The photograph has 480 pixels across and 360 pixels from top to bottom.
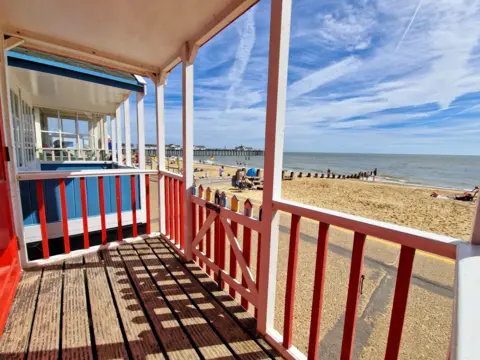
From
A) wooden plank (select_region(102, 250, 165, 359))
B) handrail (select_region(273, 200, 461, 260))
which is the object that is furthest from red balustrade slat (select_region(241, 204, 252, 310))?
wooden plank (select_region(102, 250, 165, 359))

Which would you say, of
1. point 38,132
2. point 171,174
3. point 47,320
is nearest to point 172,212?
point 171,174

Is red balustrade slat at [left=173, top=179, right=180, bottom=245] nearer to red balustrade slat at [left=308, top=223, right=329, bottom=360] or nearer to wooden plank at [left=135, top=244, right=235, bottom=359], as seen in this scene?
wooden plank at [left=135, top=244, right=235, bottom=359]

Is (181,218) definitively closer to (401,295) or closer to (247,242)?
(247,242)

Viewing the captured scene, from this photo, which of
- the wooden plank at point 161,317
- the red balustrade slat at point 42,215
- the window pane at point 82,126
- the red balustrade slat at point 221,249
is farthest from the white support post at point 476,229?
the window pane at point 82,126

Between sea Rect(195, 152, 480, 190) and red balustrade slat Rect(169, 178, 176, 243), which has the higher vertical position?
red balustrade slat Rect(169, 178, 176, 243)

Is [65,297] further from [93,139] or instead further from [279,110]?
[93,139]

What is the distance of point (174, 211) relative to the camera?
2.86 meters

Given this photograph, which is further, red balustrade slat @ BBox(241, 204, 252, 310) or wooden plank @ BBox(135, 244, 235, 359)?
red balustrade slat @ BBox(241, 204, 252, 310)

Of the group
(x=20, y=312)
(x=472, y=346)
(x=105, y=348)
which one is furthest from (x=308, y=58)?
(x=20, y=312)

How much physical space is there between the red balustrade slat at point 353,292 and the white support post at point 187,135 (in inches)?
68.0

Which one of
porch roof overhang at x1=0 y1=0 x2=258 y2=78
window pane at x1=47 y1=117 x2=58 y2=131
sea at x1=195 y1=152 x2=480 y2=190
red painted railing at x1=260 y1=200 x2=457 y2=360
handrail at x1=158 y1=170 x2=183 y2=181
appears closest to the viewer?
red painted railing at x1=260 y1=200 x2=457 y2=360

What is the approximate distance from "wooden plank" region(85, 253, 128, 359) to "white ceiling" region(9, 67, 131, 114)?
126 inches

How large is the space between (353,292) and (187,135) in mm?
1944

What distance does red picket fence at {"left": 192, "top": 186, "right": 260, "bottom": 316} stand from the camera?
5.62 ft
